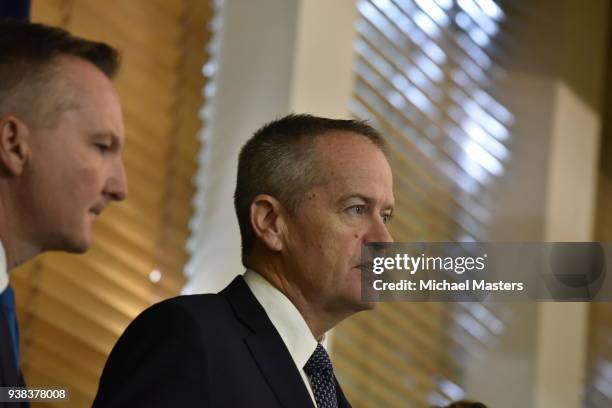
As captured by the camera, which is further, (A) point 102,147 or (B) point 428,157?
(B) point 428,157

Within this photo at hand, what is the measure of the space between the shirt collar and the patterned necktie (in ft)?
0.04

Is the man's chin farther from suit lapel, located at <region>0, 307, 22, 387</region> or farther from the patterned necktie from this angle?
the patterned necktie

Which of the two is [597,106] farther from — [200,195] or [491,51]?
[200,195]

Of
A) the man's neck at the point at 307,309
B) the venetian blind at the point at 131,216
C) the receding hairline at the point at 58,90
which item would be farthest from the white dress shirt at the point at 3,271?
the venetian blind at the point at 131,216

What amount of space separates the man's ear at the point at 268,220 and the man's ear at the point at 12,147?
1.51 ft

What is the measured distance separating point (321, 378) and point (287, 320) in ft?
0.30

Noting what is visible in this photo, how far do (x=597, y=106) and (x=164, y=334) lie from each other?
246 centimetres

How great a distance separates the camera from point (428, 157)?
3018 mm

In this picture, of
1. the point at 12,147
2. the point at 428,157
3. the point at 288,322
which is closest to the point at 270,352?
the point at 288,322

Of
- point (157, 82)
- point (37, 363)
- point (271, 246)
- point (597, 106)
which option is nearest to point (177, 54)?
point (157, 82)

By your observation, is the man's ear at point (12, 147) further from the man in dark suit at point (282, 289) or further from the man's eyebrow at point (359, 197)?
the man's eyebrow at point (359, 197)

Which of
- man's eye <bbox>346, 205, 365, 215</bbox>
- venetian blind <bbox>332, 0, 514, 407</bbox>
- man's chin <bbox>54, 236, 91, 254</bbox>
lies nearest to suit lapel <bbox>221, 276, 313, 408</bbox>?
man's eye <bbox>346, 205, 365, 215</bbox>

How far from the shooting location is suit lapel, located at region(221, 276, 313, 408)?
137 centimetres

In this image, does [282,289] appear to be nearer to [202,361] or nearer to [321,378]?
[321,378]
